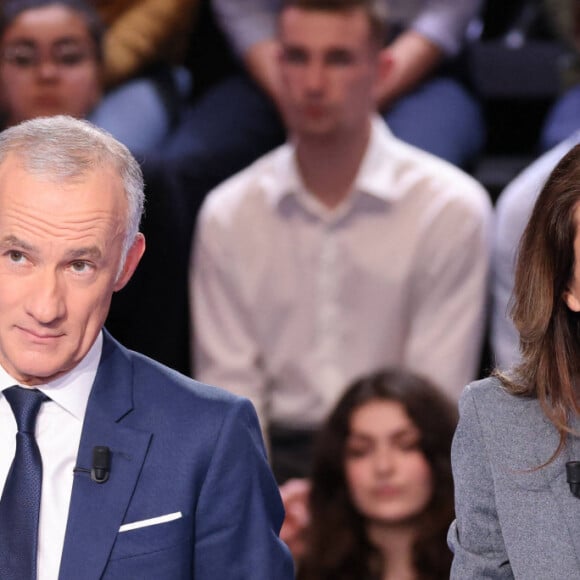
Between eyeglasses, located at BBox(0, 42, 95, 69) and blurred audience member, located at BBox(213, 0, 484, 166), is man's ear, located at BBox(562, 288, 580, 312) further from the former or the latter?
eyeglasses, located at BBox(0, 42, 95, 69)

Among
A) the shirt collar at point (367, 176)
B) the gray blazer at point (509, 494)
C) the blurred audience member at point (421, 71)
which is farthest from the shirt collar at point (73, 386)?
the blurred audience member at point (421, 71)

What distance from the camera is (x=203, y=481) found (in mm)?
1743

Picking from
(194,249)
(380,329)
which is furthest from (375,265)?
(194,249)

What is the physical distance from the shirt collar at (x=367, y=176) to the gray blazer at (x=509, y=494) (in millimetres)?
1547

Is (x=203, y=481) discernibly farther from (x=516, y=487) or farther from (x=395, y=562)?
(x=395, y=562)

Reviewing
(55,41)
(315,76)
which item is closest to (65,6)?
(55,41)

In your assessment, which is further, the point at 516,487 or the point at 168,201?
the point at 168,201

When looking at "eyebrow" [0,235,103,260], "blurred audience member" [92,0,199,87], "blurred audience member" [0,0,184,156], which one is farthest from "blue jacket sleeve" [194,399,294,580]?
"blurred audience member" [92,0,199,87]

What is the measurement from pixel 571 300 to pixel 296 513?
1.60m

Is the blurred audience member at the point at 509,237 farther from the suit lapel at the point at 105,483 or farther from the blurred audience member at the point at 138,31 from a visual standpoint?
the suit lapel at the point at 105,483

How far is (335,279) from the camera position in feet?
10.8

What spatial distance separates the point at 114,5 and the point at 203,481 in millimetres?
2331

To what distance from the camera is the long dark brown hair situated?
1746mm

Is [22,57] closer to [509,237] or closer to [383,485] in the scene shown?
[509,237]
